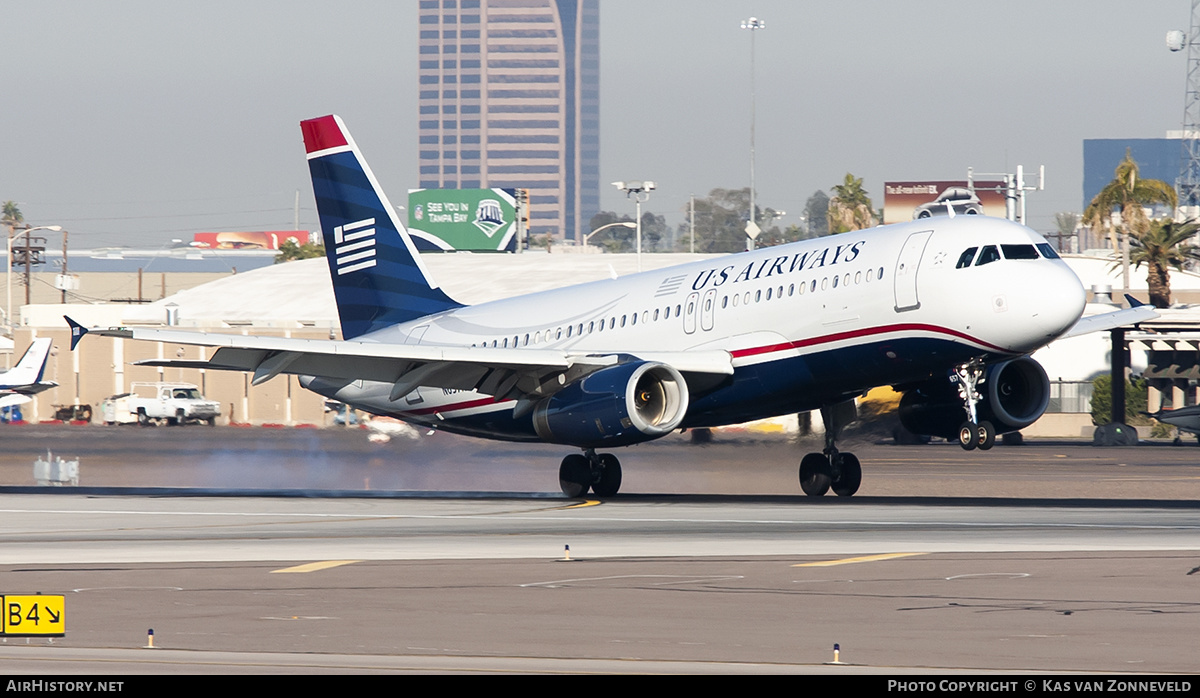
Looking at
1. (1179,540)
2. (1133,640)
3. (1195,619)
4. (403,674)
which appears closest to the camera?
(403,674)

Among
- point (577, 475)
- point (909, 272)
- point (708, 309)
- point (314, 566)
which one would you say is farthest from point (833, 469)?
point (314, 566)

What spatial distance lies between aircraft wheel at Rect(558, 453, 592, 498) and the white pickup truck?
53.0 meters

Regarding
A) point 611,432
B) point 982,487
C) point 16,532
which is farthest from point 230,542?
point 982,487

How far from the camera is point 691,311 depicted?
103 ft

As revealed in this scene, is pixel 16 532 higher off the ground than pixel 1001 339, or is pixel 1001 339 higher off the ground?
pixel 1001 339

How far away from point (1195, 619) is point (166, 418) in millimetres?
73226

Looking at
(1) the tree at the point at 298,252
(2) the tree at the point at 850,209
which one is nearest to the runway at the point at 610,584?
(2) the tree at the point at 850,209

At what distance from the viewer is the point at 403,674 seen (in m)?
11.7

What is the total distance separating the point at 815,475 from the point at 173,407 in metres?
55.8

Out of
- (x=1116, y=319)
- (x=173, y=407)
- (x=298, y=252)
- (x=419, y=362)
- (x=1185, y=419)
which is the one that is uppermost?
(x=298, y=252)

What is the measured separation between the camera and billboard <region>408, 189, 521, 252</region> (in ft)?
491

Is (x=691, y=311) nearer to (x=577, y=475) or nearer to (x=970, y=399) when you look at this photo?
(x=577, y=475)
